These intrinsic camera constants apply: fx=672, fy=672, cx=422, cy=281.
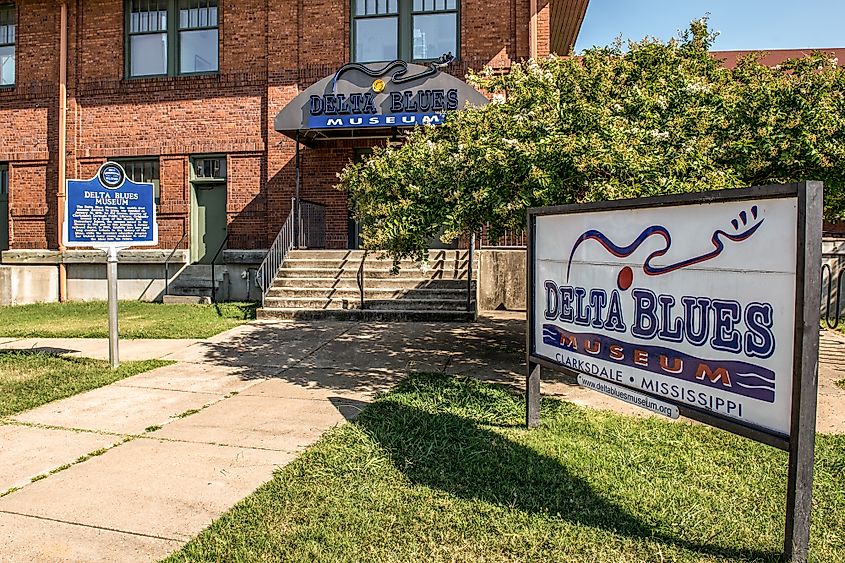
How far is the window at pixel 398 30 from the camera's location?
16062mm

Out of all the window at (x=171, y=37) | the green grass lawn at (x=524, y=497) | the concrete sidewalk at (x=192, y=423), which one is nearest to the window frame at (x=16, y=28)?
the window at (x=171, y=37)

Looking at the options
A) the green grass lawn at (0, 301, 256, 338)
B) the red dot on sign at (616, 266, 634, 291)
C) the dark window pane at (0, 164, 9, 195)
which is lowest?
the green grass lawn at (0, 301, 256, 338)

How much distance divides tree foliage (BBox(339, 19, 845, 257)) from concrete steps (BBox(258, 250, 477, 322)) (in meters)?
5.11

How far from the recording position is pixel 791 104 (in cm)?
638

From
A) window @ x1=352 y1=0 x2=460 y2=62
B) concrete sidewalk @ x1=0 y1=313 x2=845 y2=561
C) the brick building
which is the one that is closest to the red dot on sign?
concrete sidewalk @ x1=0 y1=313 x2=845 y2=561

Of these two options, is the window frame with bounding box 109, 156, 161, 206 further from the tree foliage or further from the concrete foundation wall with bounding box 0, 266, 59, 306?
the tree foliage

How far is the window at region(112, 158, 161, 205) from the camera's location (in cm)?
1731

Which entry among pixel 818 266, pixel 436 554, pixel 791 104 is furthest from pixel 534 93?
pixel 436 554

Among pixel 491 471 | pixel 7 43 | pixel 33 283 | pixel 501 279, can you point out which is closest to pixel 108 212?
pixel 491 471

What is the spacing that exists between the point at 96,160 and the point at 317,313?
8.86 m

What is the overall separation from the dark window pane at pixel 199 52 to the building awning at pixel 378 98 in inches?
161

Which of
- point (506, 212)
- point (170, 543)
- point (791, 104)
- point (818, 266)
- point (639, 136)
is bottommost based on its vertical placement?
point (170, 543)

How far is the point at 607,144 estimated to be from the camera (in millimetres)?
5938

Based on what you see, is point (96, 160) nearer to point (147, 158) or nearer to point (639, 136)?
point (147, 158)
